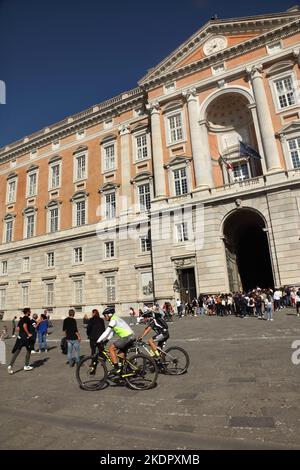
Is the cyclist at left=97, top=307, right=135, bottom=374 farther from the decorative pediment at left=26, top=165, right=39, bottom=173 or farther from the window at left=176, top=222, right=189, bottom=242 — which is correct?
the decorative pediment at left=26, top=165, right=39, bottom=173

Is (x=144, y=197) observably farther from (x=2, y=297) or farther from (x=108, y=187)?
(x=2, y=297)

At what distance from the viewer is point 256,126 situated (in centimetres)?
2608

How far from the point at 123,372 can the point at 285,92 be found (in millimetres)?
26434

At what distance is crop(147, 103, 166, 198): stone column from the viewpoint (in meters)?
28.4

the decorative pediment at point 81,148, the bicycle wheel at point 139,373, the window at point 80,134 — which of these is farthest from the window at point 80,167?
the bicycle wheel at point 139,373

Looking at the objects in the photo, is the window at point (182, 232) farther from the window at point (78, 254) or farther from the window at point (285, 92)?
the window at point (285, 92)

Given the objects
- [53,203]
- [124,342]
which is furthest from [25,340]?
[53,203]

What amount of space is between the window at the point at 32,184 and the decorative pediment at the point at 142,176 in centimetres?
1453

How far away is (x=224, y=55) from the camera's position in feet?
91.1

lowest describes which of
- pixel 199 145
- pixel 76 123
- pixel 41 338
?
pixel 41 338

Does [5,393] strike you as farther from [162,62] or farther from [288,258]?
[162,62]

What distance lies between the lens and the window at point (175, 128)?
2934 centimetres

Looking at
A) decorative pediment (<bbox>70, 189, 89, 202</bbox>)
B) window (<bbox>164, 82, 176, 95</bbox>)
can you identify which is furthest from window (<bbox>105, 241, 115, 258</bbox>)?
window (<bbox>164, 82, 176, 95</bbox>)
